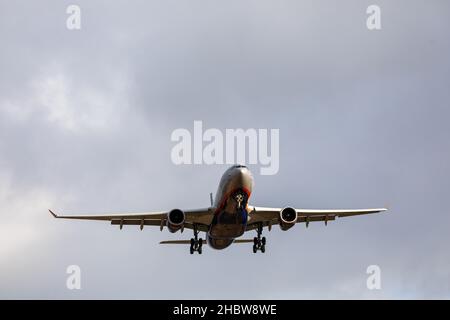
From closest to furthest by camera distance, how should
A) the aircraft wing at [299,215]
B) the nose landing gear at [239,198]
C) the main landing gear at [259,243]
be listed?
the nose landing gear at [239,198] < the aircraft wing at [299,215] < the main landing gear at [259,243]

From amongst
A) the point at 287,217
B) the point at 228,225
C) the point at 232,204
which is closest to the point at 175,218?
the point at 228,225

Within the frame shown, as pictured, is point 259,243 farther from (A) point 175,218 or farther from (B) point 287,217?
(A) point 175,218

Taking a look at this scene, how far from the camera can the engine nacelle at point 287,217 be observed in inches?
2494

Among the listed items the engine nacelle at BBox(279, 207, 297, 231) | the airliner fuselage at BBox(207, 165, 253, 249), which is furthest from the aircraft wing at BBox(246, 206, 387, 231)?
the airliner fuselage at BBox(207, 165, 253, 249)

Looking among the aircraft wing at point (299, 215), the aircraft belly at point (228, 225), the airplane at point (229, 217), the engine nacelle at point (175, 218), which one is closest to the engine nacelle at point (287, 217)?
the airplane at point (229, 217)

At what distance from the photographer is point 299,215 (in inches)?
2685

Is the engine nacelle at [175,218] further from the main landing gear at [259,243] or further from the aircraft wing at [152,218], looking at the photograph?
the main landing gear at [259,243]

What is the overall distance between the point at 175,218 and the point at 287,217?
29.2 feet

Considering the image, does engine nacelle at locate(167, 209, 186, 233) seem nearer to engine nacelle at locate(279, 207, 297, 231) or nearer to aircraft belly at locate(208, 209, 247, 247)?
aircraft belly at locate(208, 209, 247, 247)
